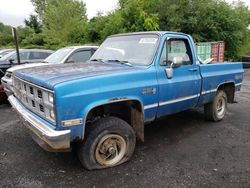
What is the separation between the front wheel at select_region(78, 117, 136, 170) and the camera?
3469 millimetres

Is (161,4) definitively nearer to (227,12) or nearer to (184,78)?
(227,12)

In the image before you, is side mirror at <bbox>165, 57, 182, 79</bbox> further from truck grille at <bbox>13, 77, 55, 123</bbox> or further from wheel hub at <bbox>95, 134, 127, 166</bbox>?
truck grille at <bbox>13, 77, 55, 123</bbox>

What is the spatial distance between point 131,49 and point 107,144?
1.74 m

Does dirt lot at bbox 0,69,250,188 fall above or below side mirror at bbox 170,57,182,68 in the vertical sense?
below

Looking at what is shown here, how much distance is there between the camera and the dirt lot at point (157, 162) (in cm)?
340

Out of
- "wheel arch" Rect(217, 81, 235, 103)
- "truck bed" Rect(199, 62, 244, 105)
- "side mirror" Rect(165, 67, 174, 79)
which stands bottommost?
"wheel arch" Rect(217, 81, 235, 103)

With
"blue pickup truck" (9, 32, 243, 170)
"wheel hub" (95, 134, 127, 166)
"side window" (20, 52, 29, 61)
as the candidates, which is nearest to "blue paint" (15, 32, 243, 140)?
"blue pickup truck" (9, 32, 243, 170)

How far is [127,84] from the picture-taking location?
3600 mm

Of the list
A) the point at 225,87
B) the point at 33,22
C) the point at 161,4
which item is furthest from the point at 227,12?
the point at 33,22

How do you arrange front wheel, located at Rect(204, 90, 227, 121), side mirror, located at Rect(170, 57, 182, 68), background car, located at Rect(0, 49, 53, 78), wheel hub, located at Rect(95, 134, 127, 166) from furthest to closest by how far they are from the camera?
background car, located at Rect(0, 49, 53, 78)
front wheel, located at Rect(204, 90, 227, 121)
side mirror, located at Rect(170, 57, 182, 68)
wheel hub, located at Rect(95, 134, 127, 166)

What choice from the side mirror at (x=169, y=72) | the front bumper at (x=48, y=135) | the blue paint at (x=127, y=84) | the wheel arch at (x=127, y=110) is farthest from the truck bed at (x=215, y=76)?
the front bumper at (x=48, y=135)

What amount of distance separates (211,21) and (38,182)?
16.1 meters

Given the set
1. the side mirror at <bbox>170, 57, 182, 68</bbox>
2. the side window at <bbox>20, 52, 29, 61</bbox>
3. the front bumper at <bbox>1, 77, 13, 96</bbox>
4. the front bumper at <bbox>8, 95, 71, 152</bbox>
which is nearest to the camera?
the front bumper at <bbox>8, 95, 71, 152</bbox>

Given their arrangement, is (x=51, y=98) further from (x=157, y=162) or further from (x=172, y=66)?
(x=172, y=66)
